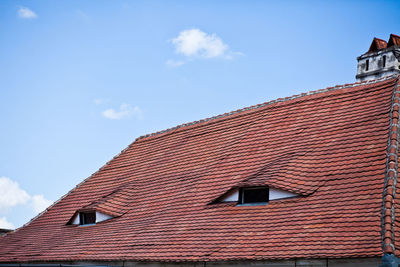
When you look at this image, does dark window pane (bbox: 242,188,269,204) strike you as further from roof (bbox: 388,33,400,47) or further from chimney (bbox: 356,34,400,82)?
roof (bbox: 388,33,400,47)

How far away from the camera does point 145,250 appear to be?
46.2ft

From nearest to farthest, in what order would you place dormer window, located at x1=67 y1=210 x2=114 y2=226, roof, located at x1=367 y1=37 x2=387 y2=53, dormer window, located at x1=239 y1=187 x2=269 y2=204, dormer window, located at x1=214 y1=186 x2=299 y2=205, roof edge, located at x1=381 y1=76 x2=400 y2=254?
1. roof edge, located at x1=381 y1=76 x2=400 y2=254
2. dormer window, located at x1=214 y1=186 x2=299 y2=205
3. dormer window, located at x1=239 y1=187 x2=269 y2=204
4. dormer window, located at x1=67 y1=210 x2=114 y2=226
5. roof, located at x1=367 y1=37 x2=387 y2=53

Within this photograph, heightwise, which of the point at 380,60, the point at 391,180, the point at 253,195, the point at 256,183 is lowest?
the point at 391,180

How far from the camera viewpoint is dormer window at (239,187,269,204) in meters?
13.8

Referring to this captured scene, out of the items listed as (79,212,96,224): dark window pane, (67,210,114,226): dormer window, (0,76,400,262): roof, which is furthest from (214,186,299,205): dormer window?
(79,212,96,224): dark window pane

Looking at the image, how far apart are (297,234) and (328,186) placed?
1682mm

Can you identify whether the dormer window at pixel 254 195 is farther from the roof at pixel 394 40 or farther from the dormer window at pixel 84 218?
the roof at pixel 394 40

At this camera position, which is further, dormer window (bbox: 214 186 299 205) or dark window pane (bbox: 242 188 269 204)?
dark window pane (bbox: 242 188 269 204)

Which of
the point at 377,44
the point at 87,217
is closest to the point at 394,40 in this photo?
the point at 377,44

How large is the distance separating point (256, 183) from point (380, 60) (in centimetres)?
3314

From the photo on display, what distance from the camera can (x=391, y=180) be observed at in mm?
11250

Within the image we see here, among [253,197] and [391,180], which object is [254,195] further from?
[391,180]

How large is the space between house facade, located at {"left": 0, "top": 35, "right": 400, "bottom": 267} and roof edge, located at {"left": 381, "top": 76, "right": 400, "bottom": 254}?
3 cm

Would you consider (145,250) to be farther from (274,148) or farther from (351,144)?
(351,144)
